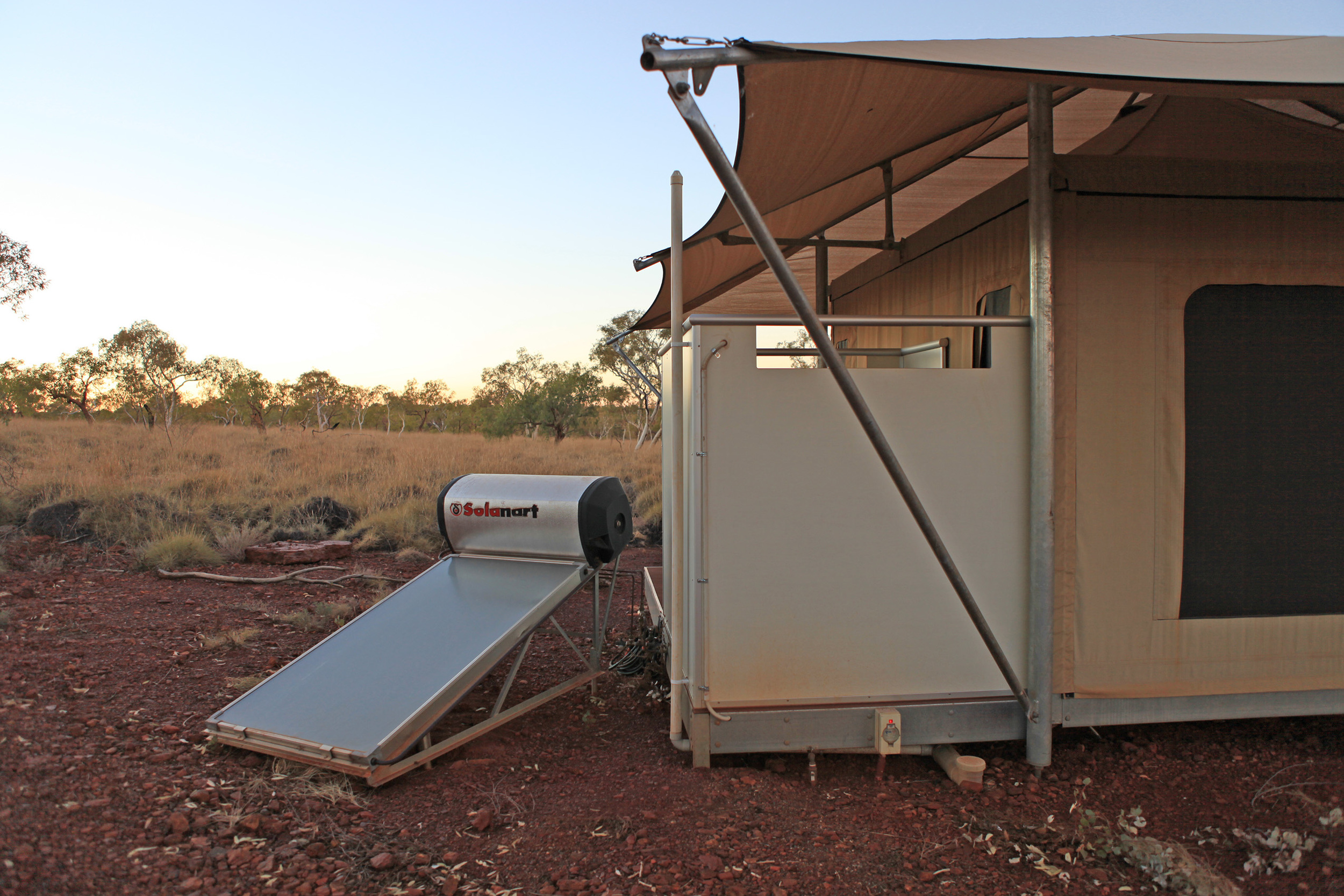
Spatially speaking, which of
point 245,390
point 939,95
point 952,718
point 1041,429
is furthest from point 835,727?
point 245,390

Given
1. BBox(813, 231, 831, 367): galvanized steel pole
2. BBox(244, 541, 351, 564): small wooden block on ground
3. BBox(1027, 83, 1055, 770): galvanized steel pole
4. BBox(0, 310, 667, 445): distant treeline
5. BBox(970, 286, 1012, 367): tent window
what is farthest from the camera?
BBox(0, 310, 667, 445): distant treeline

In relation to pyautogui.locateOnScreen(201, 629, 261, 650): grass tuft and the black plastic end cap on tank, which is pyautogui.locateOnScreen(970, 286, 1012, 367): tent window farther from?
pyautogui.locateOnScreen(201, 629, 261, 650): grass tuft

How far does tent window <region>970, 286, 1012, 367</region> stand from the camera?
3.19 m

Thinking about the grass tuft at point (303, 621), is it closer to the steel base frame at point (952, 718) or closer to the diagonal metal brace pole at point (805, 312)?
the steel base frame at point (952, 718)

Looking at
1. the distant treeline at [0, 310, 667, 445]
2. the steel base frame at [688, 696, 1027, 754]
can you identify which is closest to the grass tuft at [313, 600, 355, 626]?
the steel base frame at [688, 696, 1027, 754]

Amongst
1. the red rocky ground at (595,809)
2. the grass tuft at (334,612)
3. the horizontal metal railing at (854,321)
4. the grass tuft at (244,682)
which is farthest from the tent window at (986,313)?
the grass tuft at (334,612)

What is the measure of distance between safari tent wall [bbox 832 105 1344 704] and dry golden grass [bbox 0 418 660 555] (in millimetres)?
6253

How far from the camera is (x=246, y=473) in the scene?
11.0 meters

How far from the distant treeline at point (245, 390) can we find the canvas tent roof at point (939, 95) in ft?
61.2

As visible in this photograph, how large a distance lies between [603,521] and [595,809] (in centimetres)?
139

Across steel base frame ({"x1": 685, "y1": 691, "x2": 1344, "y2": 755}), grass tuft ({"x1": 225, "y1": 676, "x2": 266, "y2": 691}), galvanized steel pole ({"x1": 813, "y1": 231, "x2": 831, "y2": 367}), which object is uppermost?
galvanized steel pole ({"x1": 813, "y1": 231, "x2": 831, "y2": 367})

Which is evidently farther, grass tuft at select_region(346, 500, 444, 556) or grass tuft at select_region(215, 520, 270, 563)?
grass tuft at select_region(346, 500, 444, 556)

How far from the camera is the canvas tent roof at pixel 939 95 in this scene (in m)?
2.07

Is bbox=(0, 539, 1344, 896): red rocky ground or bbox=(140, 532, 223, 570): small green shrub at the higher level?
bbox=(140, 532, 223, 570): small green shrub
